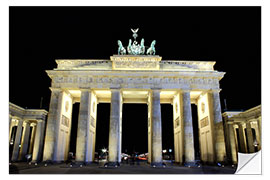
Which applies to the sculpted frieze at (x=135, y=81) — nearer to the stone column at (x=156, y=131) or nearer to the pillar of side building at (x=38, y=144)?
the stone column at (x=156, y=131)

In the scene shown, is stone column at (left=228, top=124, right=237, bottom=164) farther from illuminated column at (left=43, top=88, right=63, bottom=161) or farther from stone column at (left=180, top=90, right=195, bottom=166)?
illuminated column at (left=43, top=88, right=63, bottom=161)

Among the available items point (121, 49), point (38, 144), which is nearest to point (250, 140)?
point (121, 49)

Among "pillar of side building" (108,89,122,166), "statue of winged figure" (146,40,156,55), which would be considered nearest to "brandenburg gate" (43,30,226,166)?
"pillar of side building" (108,89,122,166)

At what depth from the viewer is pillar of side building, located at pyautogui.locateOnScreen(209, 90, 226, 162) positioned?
28906mm

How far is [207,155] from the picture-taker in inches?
1257

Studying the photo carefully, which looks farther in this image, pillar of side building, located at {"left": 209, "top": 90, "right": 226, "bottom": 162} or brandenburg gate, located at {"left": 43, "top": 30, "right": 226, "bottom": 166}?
brandenburg gate, located at {"left": 43, "top": 30, "right": 226, "bottom": 166}

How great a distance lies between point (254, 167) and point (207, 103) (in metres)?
21.6

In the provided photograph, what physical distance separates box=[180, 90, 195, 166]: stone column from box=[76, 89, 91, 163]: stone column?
45.4 feet

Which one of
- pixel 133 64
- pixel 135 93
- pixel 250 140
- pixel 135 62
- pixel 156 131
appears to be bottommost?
pixel 250 140

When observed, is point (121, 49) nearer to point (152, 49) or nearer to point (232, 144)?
point (152, 49)

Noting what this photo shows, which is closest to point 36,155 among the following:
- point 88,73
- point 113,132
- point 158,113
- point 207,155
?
point 113,132

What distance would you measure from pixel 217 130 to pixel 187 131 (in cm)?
428

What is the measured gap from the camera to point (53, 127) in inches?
1171
